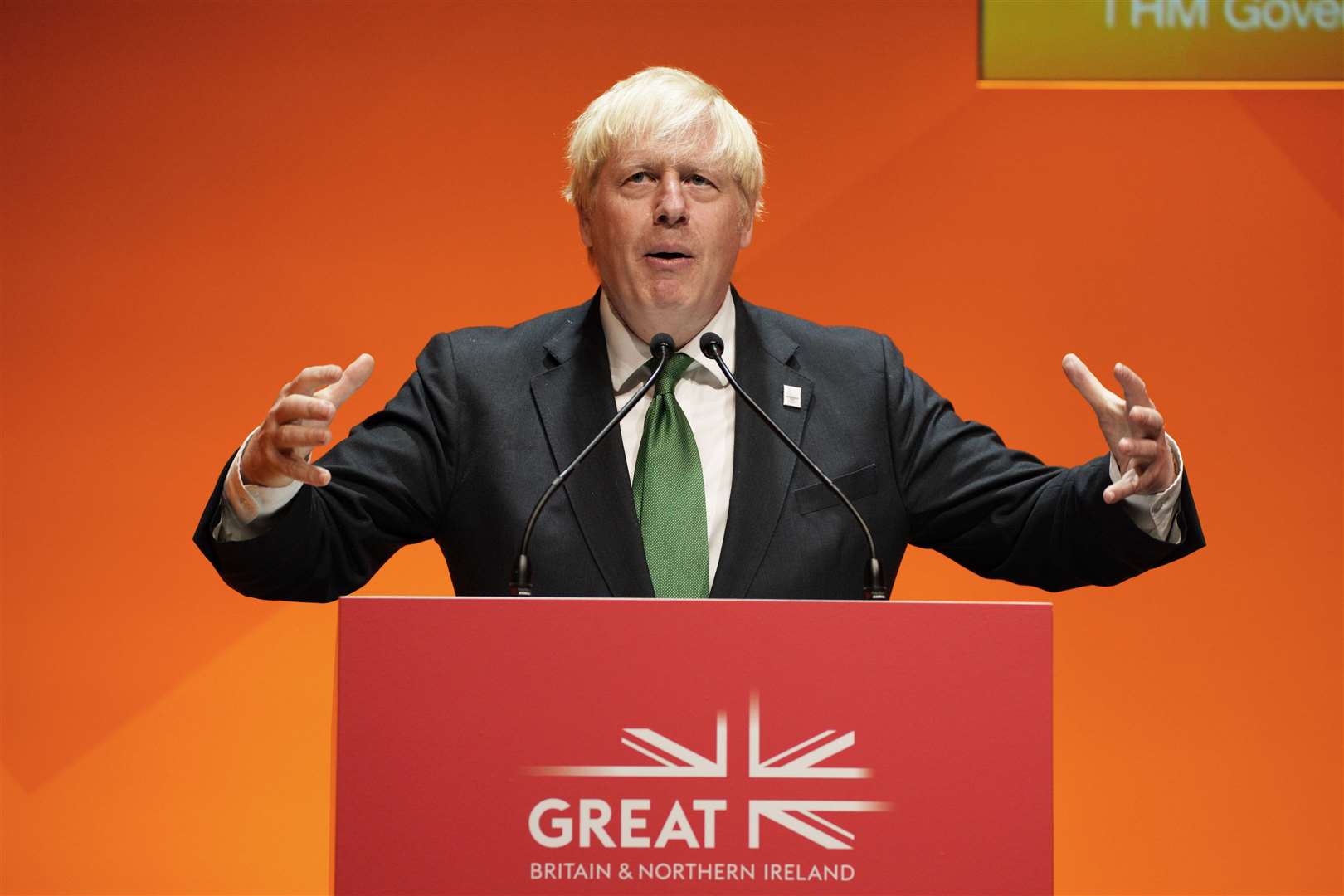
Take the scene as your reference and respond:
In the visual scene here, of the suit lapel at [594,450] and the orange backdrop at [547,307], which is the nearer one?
the suit lapel at [594,450]

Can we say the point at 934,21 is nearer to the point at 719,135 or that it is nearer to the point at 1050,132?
the point at 1050,132

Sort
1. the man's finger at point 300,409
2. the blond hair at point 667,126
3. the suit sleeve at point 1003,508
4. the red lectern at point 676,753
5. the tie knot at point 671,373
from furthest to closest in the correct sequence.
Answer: the blond hair at point 667,126
the tie knot at point 671,373
the suit sleeve at point 1003,508
the man's finger at point 300,409
the red lectern at point 676,753

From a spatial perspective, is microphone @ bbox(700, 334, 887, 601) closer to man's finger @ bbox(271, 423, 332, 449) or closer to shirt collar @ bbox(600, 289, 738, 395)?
shirt collar @ bbox(600, 289, 738, 395)

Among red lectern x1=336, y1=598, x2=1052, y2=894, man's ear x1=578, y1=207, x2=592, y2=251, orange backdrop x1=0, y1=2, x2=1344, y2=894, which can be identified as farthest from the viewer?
orange backdrop x1=0, y1=2, x2=1344, y2=894

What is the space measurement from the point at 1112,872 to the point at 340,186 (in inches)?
88.1

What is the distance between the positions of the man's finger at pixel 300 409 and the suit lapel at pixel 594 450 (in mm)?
471

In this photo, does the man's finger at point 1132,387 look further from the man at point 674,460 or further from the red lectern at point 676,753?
the red lectern at point 676,753

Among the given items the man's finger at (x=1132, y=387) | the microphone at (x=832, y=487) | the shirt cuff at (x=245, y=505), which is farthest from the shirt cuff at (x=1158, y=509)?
the shirt cuff at (x=245, y=505)

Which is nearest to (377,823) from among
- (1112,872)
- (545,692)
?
(545,692)

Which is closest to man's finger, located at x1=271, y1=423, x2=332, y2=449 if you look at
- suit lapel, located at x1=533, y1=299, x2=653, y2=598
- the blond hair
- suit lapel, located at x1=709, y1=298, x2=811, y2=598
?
suit lapel, located at x1=533, y1=299, x2=653, y2=598

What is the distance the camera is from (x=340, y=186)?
10.7ft

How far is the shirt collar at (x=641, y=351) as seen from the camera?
6.82ft

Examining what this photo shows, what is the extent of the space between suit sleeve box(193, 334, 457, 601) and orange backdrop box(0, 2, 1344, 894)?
3.73 ft

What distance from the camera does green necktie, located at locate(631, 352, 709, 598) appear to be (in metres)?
1.91
